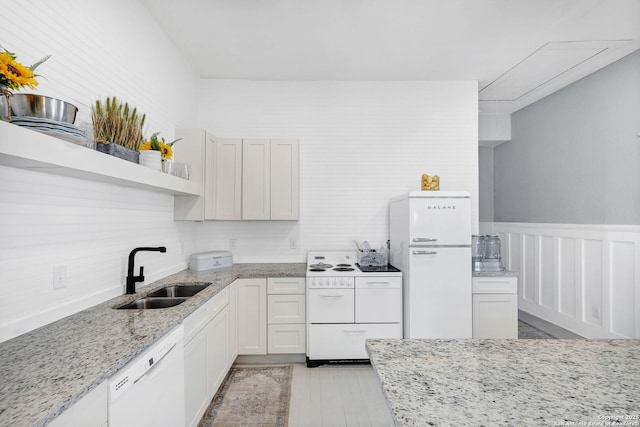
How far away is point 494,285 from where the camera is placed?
3.02 m

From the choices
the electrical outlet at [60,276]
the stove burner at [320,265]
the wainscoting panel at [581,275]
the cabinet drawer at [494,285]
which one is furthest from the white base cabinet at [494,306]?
the electrical outlet at [60,276]

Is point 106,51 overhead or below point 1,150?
overhead

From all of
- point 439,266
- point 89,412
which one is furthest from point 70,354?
point 439,266

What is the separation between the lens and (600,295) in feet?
10.3

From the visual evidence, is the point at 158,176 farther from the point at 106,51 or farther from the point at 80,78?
the point at 106,51

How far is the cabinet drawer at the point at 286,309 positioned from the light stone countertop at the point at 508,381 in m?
1.94

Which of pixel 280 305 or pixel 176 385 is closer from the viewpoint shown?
pixel 176 385

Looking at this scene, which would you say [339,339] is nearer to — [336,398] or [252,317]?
[336,398]

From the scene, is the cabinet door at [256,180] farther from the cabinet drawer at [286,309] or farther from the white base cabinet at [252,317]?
the cabinet drawer at [286,309]

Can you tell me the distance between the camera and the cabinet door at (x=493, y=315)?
3008mm

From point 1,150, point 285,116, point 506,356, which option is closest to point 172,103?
point 285,116

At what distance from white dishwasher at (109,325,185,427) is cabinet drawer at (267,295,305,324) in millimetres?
1344

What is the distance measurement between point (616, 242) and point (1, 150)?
4.41m

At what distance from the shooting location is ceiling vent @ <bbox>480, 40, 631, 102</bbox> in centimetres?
288
